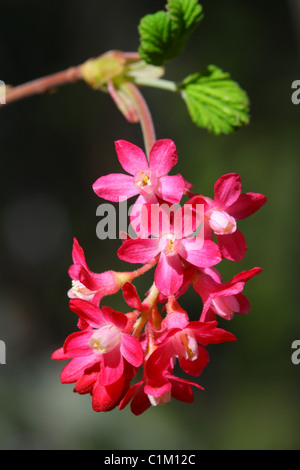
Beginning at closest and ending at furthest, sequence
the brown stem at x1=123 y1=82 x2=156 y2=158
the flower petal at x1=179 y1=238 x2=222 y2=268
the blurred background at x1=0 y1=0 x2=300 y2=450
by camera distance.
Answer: the flower petal at x1=179 y1=238 x2=222 y2=268 → the brown stem at x1=123 y1=82 x2=156 y2=158 → the blurred background at x1=0 y1=0 x2=300 y2=450

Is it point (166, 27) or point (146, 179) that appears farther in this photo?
point (166, 27)

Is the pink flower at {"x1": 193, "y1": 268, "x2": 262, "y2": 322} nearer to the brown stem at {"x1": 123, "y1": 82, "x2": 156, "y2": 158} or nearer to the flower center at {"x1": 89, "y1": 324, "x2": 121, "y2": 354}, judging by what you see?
the flower center at {"x1": 89, "y1": 324, "x2": 121, "y2": 354}

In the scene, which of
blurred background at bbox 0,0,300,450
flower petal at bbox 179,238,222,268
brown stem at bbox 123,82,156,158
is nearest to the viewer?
flower petal at bbox 179,238,222,268

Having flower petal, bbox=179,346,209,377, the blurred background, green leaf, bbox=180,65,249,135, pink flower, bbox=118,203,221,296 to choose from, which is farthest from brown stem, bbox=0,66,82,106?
the blurred background

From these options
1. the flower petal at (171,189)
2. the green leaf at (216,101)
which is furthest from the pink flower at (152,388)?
the green leaf at (216,101)

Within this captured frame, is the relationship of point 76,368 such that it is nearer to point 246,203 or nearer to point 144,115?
point 246,203

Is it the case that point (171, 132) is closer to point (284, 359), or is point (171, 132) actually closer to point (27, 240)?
point (27, 240)

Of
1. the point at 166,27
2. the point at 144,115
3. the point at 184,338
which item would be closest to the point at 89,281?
the point at 184,338
